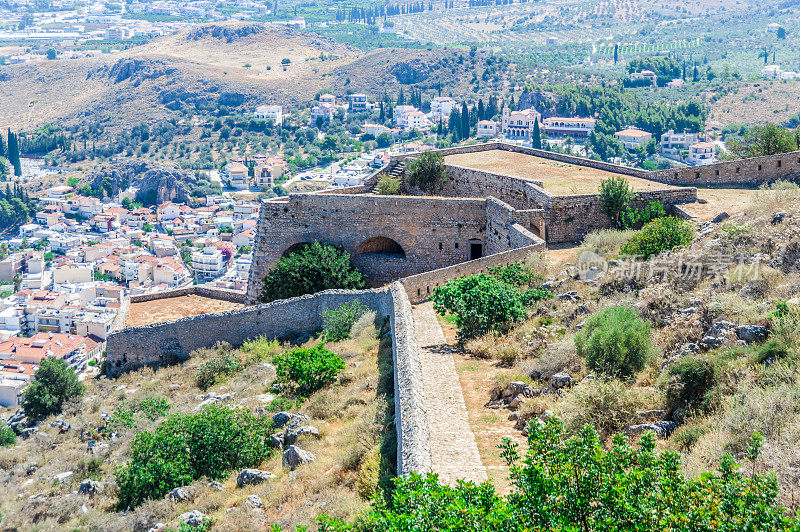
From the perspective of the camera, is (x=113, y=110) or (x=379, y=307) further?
(x=113, y=110)

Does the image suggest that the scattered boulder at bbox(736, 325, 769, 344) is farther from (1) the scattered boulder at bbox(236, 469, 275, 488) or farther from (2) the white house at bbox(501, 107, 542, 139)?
(2) the white house at bbox(501, 107, 542, 139)

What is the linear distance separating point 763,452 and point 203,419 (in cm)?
904

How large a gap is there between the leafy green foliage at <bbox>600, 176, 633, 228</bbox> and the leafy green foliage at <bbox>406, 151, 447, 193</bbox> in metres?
6.11

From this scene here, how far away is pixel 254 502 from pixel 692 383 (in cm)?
575

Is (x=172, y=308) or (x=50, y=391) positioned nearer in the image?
(x=50, y=391)

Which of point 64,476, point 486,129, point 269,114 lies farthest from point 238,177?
point 64,476

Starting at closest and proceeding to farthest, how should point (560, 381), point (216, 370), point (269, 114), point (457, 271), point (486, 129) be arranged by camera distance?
point (560, 381)
point (457, 271)
point (216, 370)
point (486, 129)
point (269, 114)

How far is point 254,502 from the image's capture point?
33.6 ft

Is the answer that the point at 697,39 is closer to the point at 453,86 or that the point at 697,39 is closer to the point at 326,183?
the point at 453,86

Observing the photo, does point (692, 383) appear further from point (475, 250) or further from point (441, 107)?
point (441, 107)

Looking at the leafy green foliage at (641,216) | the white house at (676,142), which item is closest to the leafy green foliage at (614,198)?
the leafy green foliage at (641,216)

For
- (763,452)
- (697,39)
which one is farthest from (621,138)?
(763,452)

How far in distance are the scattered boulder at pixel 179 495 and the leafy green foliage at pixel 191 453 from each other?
15.6 inches

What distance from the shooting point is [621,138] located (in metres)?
98.9
